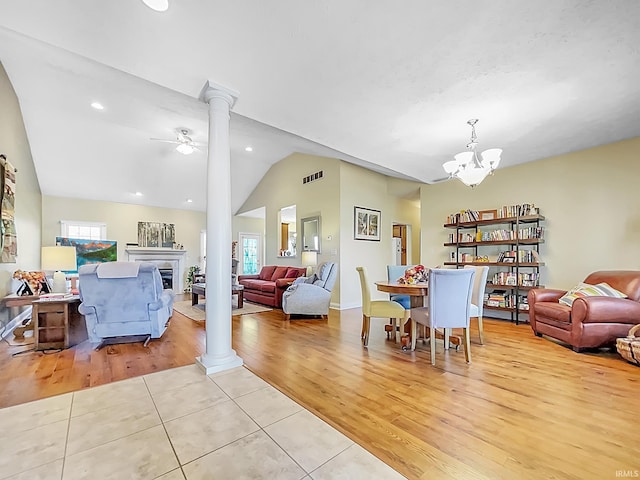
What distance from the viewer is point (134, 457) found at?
1.47 metres

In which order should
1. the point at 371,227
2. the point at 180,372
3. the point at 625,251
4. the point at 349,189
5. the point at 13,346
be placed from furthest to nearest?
1. the point at 371,227
2. the point at 349,189
3. the point at 625,251
4. the point at 13,346
5. the point at 180,372

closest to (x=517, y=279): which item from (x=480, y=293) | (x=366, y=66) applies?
(x=480, y=293)

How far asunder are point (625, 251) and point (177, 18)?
5.81m

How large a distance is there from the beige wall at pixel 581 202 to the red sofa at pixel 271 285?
407cm

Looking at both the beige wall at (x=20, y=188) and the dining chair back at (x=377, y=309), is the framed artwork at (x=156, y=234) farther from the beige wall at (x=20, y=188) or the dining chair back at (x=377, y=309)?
the dining chair back at (x=377, y=309)

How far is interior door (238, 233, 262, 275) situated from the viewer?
31.7ft

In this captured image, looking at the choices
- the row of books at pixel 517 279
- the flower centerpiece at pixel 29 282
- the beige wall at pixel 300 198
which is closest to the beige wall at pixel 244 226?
the beige wall at pixel 300 198

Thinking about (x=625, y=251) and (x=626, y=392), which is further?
(x=625, y=251)

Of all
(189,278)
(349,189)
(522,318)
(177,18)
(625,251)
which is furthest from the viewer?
(189,278)

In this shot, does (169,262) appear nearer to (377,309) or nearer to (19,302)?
(19,302)

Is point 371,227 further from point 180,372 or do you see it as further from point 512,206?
point 180,372

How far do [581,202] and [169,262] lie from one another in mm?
9518

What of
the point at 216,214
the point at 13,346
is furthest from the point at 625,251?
the point at 13,346

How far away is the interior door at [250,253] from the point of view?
967 centimetres
